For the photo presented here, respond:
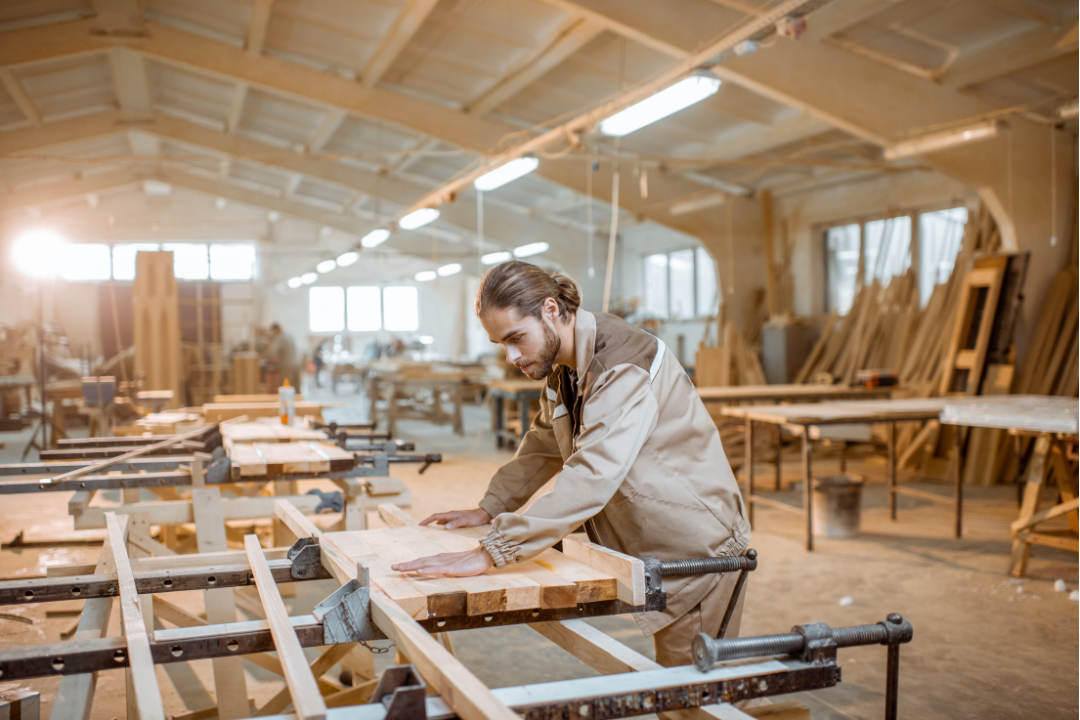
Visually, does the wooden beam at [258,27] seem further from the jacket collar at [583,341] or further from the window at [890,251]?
the window at [890,251]

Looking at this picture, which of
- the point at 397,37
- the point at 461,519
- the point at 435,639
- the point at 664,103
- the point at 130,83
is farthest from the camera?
the point at 130,83

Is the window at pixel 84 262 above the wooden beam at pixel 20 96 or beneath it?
beneath

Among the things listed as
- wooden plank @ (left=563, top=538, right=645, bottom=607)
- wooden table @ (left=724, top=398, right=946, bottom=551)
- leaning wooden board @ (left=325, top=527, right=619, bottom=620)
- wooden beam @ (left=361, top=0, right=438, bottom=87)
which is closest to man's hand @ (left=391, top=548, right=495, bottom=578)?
leaning wooden board @ (left=325, top=527, right=619, bottom=620)

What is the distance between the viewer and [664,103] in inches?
203

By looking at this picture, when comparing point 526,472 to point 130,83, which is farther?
point 130,83

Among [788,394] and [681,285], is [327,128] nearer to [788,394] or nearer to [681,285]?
[681,285]

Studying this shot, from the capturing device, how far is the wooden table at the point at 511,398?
8.02 metres

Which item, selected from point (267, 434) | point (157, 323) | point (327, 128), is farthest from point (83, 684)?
point (327, 128)

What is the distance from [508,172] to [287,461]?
467 centimetres

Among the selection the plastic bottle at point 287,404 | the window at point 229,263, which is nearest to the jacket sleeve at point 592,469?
the plastic bottle at point 287,404

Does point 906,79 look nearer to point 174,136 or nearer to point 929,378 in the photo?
point 929,378

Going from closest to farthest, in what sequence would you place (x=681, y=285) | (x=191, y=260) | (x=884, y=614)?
1. (x=884, y=614)
2. (x=681, y=285)
3. (x=191, y=260)

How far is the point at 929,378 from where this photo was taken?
7.79 meters

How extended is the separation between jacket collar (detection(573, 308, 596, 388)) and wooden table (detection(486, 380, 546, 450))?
17.4 feet
